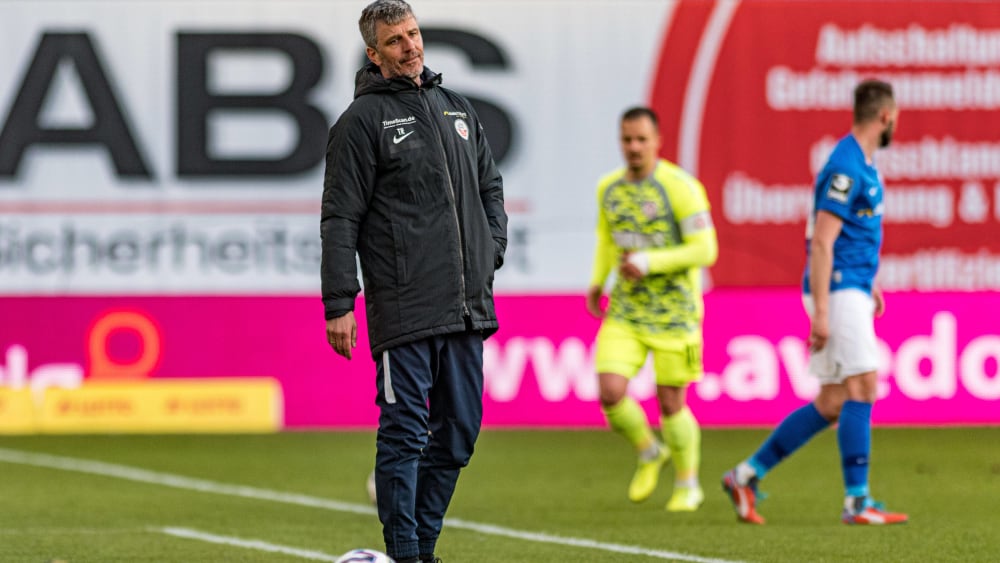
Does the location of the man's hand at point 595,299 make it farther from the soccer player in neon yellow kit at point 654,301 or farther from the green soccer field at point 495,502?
the green soccer field at point 495,502

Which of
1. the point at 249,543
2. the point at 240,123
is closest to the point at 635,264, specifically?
the point at 249,543

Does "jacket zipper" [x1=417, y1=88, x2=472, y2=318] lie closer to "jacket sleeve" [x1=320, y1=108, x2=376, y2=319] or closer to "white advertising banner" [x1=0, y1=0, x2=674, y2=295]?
"jacket sleeve" [x1=320, y1=108, x2=376, y2=319]

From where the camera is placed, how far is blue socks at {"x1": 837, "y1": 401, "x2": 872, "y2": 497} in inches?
345

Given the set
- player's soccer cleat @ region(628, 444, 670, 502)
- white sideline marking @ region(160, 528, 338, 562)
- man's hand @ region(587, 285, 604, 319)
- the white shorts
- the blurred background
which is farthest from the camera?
the blurred background

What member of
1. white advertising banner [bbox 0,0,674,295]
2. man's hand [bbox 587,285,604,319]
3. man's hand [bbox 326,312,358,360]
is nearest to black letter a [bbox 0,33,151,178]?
white advertising banner [bbox 0,0,674,295]

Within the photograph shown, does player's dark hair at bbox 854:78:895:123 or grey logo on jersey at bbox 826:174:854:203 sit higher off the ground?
player's dark hair at bbox 854:78:895:123

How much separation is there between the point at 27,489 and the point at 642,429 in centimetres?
359

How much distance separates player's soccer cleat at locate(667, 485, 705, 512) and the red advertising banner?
5743 millimetres

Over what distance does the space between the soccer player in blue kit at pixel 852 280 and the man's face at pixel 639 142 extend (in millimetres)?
1001

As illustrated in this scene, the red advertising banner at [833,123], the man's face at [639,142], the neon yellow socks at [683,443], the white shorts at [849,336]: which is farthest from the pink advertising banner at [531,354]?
the white shorts at [849,336]

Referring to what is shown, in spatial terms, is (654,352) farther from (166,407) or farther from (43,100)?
(43,100)

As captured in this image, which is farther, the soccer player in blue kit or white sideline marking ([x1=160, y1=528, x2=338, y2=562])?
the soccer player in blue kit

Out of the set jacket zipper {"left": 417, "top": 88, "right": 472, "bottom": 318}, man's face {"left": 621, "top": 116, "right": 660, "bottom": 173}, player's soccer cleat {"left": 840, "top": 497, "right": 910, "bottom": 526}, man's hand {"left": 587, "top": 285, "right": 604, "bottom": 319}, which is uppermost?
man's face {"left": 621, "top": 116, "right": 660, "bottom": 173}

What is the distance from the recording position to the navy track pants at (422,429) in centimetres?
635
